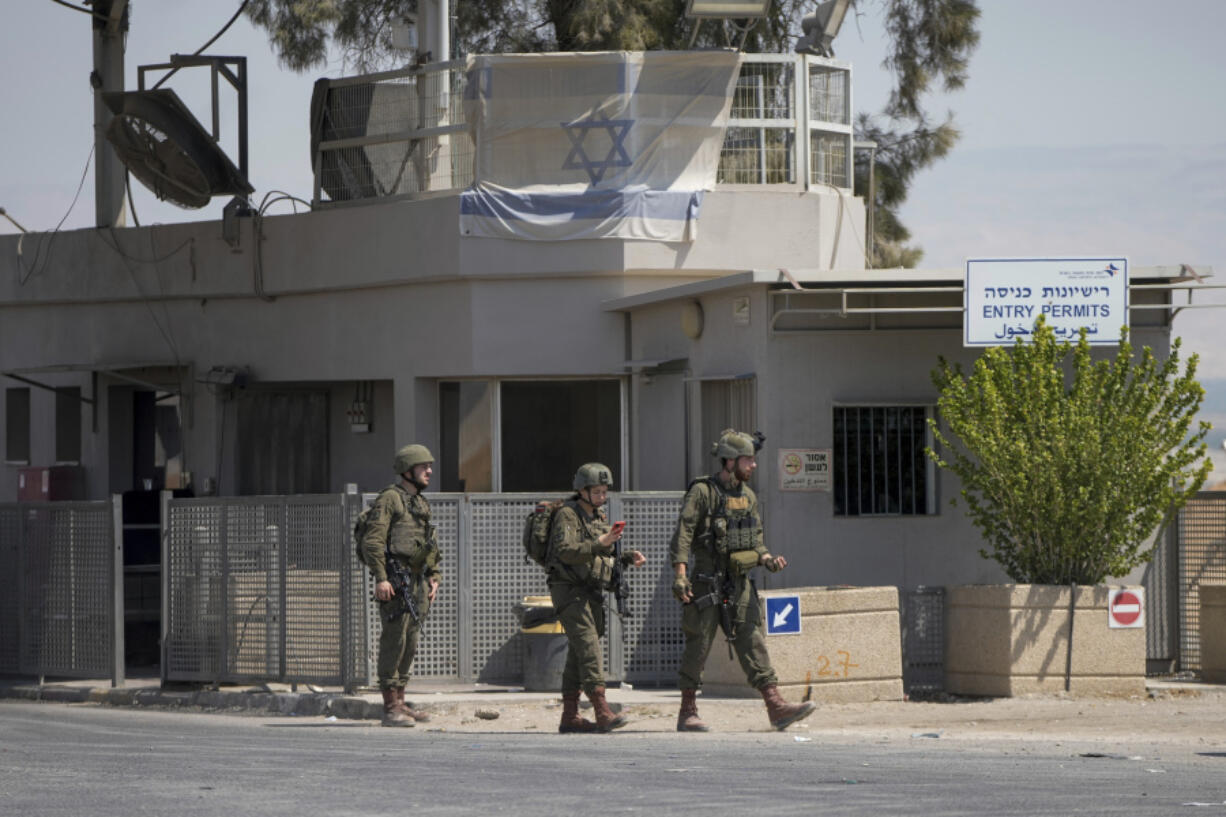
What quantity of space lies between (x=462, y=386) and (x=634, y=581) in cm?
514

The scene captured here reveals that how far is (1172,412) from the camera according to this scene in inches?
543

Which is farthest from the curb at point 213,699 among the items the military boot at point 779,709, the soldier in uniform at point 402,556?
the military boot at point 779,709

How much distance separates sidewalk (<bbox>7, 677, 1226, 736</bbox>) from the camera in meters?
12.0

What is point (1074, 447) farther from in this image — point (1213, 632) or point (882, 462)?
point (1213, 632)

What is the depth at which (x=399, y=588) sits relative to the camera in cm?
1235

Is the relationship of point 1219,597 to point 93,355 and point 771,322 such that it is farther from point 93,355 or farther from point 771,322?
point 93,355

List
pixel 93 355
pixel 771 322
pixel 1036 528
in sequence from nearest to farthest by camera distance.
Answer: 1. pixel 1036 528
2. pixel 771 322
3. pixel 93 355

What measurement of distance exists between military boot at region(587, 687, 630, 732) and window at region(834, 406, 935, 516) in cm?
396

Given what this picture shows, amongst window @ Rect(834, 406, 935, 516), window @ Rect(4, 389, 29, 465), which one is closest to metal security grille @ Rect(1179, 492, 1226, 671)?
window @ Rect(834, 406, 935, 516)

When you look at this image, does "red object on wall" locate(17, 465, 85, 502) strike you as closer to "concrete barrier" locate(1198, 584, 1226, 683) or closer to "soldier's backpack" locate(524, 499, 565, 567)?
"soldier's backpack" locate(524, 499, 565, 567)

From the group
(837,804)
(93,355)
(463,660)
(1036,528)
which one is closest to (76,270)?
(93,355)

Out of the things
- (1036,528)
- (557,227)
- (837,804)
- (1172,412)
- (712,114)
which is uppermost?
(712,114)

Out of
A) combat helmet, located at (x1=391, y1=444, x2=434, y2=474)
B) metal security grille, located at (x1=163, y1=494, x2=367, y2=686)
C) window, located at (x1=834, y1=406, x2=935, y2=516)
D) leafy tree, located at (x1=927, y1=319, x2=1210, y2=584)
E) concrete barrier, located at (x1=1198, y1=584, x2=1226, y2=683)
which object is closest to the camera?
combat helmet, located at (x1=391, y1=444, x2=434, y2=474)

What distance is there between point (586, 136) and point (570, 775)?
10291mm
